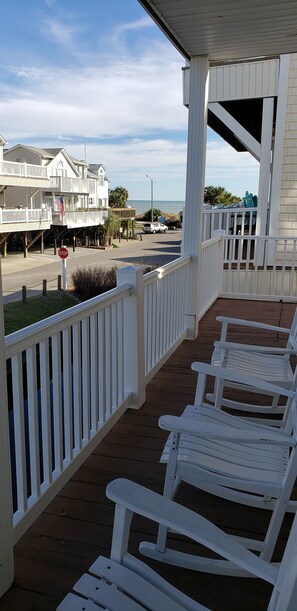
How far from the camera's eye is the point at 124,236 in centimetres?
4603

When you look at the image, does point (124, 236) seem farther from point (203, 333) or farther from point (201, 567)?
point (201, 567)

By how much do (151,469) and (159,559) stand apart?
641 mm

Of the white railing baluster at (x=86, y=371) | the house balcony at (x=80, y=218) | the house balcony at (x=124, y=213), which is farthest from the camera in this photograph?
the house balcony at (x=124, y=213)

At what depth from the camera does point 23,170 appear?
2834 centimetres

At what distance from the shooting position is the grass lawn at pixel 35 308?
13.4 metres

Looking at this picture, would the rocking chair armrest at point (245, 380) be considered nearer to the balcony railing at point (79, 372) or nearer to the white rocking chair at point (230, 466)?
the white rocking chair at point (230, 466)

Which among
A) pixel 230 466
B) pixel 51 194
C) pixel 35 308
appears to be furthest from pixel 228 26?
pixel 51 194

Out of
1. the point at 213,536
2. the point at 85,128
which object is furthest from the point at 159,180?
the point at 213,536

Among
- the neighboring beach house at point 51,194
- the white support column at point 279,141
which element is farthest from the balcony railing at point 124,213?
the white support column at point 279,141

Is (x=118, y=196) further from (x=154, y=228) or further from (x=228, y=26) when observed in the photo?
(x=228, y=26)

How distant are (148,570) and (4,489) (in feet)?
1.90

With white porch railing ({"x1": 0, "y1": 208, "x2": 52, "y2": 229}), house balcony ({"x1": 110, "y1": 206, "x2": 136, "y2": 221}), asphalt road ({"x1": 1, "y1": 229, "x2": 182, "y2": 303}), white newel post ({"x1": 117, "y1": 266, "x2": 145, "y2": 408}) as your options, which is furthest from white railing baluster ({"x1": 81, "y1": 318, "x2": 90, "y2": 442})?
house balcony ({"x1": 110, "y1": 206, "x2": 136, "y2": 221})

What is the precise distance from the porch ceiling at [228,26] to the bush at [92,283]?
1195 centimetres

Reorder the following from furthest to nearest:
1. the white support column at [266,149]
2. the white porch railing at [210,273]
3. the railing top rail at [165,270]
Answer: the white support column at [266,149], the white porch railing at [210,273], the railing top rail at [165,270]
